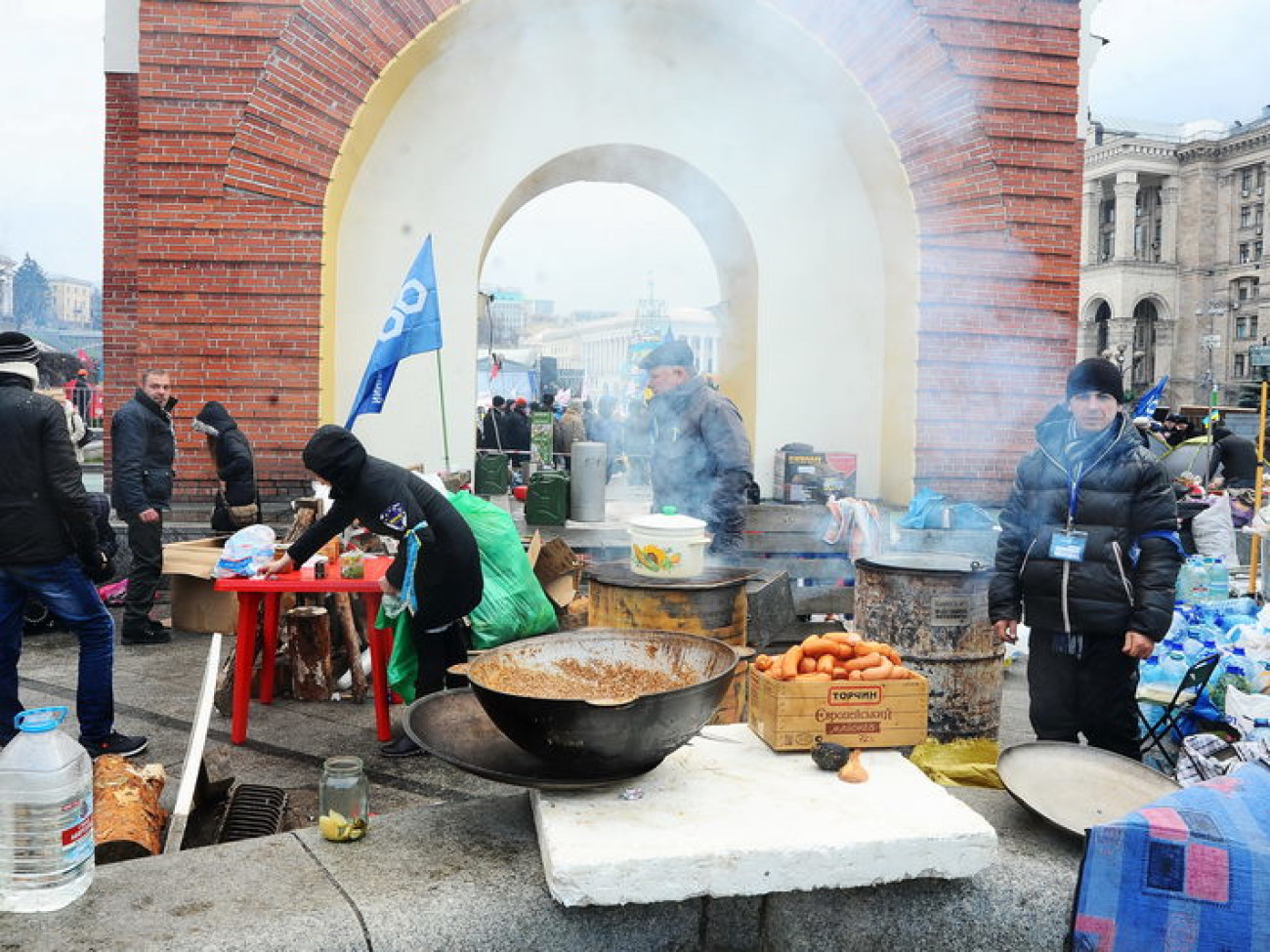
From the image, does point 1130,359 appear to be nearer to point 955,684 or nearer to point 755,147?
point 755,147

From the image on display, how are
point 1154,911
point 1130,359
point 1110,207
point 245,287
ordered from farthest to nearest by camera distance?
point 1110,207 < point 1130,359 < point 245,287 < point 1154,911

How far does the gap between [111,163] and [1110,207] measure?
3387 inches

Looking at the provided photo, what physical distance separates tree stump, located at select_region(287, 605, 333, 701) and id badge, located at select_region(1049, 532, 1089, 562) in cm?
423

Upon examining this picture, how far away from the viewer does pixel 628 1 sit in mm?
10312

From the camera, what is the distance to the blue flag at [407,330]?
23.4ft

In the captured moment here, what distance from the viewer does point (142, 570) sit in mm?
7473

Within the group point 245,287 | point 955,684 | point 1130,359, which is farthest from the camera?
point 1130,359

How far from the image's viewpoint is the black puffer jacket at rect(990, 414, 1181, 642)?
4.02m

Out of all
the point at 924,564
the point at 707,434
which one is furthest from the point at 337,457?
the point at 924,564

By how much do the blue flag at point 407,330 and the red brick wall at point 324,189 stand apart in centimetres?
247

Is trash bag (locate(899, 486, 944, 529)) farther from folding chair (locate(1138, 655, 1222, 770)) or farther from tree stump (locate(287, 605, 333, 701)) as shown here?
tree stump (locate(287, 605, 333, 701))

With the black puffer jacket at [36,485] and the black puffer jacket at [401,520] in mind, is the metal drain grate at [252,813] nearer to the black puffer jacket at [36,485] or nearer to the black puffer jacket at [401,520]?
the black puffer jacket at [401,520]

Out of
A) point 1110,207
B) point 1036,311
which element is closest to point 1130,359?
point 1110,207

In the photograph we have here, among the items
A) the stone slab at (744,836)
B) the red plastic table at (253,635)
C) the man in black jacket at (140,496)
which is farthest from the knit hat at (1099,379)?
the man in black jacket at (140,496)
